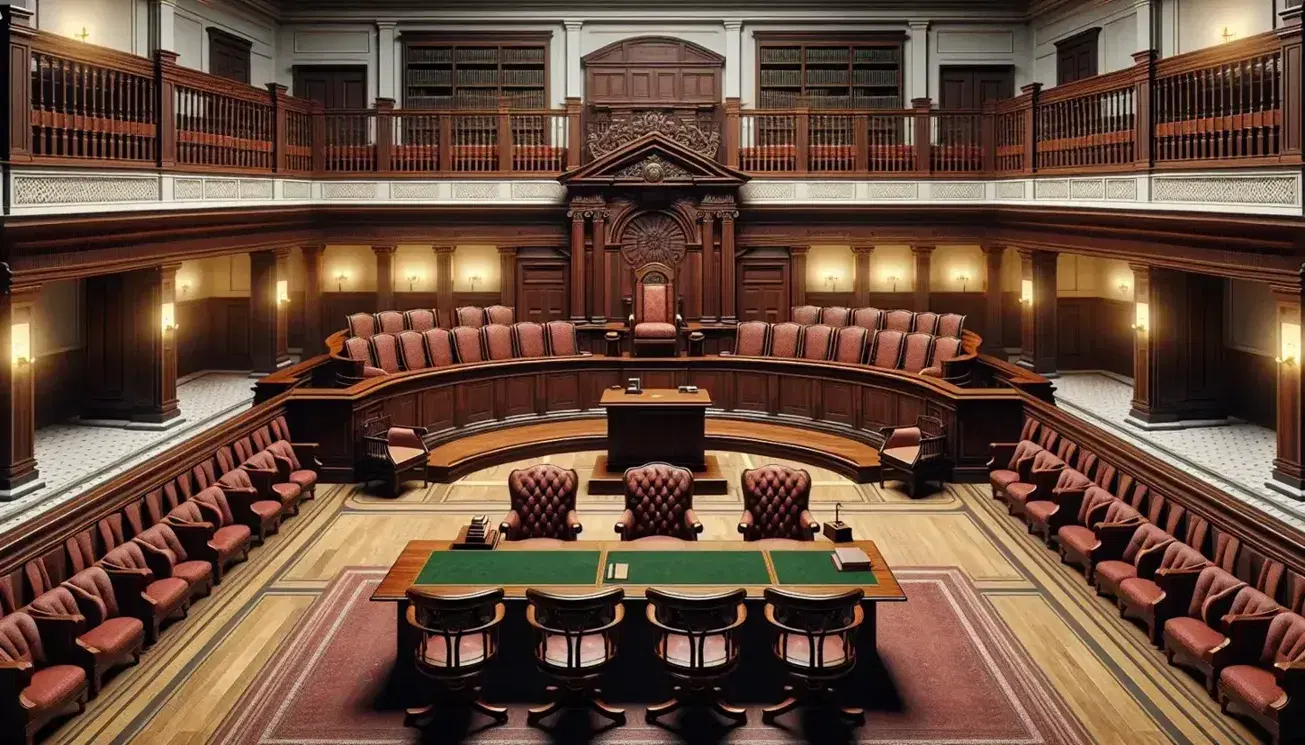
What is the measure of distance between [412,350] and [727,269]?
5.11 m

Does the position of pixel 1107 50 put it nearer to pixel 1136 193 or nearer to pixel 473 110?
pixel 1136 193

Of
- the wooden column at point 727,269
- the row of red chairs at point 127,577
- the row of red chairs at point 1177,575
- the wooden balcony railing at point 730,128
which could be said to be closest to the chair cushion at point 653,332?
the wooden column at point 727,269

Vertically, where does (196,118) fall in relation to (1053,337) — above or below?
above

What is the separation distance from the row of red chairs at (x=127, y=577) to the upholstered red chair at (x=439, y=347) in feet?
12.4

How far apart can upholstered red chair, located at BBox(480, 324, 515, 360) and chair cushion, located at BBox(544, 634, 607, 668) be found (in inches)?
326

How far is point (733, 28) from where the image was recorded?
18281 millimetres

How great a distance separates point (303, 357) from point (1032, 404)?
11.4 m

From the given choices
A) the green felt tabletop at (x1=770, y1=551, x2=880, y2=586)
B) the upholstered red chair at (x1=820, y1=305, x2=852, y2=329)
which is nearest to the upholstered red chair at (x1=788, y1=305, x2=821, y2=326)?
the upholstered red chair at (x1=820, y1=305, x2=852, y2=329)

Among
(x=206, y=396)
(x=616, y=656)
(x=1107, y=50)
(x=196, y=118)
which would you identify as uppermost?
(x=1107, y=50)

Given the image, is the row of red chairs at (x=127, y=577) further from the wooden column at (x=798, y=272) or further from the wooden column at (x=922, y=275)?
the wooden column at (x=922, y=275)

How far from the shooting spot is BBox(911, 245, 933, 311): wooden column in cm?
1741

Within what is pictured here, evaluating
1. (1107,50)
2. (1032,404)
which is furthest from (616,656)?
(1107,50)

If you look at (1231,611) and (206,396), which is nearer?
(1231,611)

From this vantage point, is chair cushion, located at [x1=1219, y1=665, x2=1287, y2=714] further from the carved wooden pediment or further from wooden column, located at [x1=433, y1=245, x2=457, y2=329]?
wooden column, located at [x1=433, y1=245, x2=457, y2=329]
